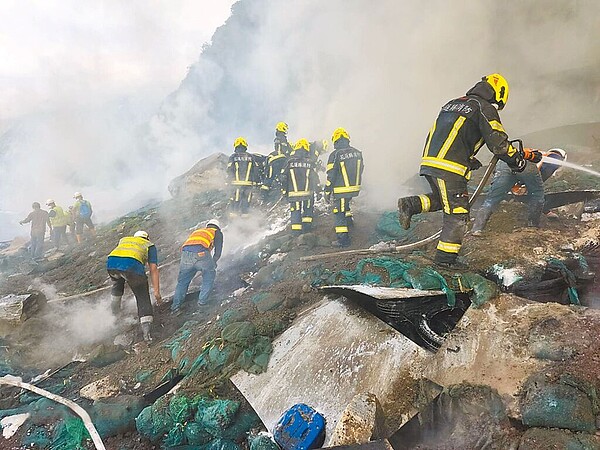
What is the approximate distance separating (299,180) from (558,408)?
504 cm

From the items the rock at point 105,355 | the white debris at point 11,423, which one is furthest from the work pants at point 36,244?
the white debris at point 11,423

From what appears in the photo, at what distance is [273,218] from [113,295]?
376 cm

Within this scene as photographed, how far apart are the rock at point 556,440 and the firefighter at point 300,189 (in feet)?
16.0

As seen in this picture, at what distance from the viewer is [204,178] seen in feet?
39.8

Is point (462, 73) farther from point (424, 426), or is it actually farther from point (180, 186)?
point (424, 426)

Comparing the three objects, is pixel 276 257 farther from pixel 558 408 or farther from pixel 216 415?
pixel 558 408

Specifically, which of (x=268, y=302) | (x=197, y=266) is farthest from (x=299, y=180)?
(x=268, y=302)

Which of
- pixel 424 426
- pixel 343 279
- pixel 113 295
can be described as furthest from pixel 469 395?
pixel 113 295

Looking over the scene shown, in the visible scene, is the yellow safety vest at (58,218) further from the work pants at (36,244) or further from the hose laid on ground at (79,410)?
the hose laid on ground at (79,410)

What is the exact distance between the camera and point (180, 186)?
12.4 metres

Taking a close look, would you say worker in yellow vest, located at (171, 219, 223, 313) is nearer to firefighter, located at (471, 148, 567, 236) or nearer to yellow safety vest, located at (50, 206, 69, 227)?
firefighter, located at (471, 148, 567, 236)

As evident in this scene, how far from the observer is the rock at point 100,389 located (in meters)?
3.41

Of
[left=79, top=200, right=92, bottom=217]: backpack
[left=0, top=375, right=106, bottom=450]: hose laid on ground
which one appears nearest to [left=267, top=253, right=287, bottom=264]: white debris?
[left=0, top=375, right=106, bottom=450]: hose laid on ground

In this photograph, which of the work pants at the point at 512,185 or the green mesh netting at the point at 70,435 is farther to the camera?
the work pants at the point at 512,185
